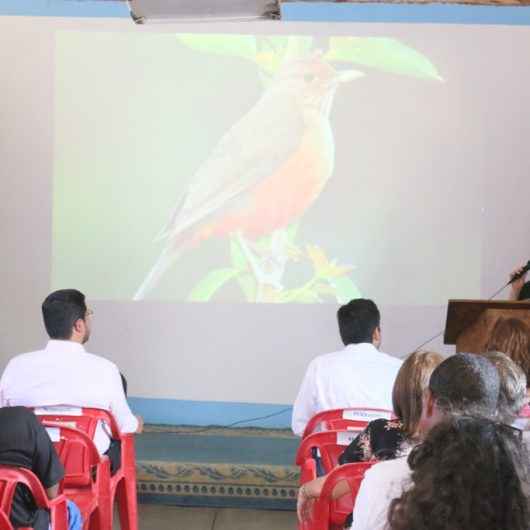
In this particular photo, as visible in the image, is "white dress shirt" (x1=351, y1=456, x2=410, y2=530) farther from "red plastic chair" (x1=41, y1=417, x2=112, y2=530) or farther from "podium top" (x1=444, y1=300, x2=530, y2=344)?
"podium top" (x1=444, y1=300, x2=530, y2=344)

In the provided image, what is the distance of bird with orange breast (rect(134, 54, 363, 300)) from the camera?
4.61 m

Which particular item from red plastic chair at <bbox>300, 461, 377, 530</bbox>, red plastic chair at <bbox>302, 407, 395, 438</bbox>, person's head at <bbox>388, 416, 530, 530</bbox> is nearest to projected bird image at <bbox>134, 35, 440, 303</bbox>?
red plastic chair at <bbox>302, 407, 395, 438</bbox>

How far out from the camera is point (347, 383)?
108 inches

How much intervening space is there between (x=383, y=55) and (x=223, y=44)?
98 cm

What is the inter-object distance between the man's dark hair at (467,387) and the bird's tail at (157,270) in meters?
3.29

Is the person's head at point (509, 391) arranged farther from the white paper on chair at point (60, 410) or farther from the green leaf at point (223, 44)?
the green leaf at point (223, 44)

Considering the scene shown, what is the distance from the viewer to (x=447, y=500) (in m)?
1.05

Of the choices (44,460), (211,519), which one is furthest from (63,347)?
(211,519)

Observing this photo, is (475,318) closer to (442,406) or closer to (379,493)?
(442,406)

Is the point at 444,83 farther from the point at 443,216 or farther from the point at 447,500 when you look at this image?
the point at 447,500

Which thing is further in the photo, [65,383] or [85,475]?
[65,383]

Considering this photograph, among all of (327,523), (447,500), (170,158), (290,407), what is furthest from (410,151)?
(447,500)

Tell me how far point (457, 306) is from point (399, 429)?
1055 millimetres

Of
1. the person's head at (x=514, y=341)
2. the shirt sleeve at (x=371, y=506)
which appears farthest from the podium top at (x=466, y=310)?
the shirt sleeve at (x=371, y=506)
